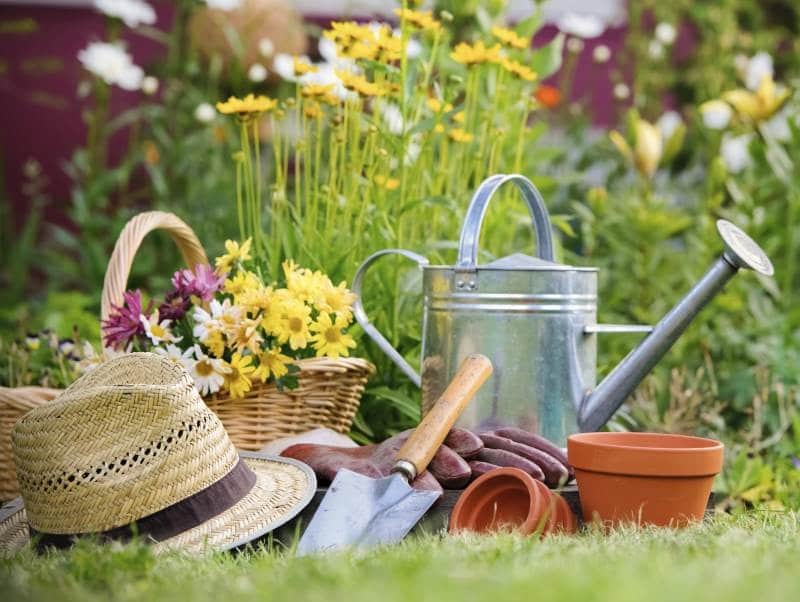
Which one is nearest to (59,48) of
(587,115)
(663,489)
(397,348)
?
(587,115)

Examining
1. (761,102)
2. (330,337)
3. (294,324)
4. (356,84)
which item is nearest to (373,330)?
(330,337)

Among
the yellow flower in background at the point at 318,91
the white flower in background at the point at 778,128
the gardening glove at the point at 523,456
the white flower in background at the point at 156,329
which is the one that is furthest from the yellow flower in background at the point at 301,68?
the white flower in background at the point at 778,128

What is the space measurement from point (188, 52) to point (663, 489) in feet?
12.1

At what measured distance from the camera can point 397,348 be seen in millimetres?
2973

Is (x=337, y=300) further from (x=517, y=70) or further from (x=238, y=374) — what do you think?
(x=517, y=70)

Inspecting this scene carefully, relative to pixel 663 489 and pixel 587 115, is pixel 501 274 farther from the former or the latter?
pixel 587 115

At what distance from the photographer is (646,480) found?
2.06m

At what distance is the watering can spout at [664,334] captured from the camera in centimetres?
241

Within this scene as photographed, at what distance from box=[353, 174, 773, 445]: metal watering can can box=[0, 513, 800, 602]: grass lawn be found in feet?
1.60

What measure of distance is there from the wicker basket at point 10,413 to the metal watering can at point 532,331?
0.81 metres

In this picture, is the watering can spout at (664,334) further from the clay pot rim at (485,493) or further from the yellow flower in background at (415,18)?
the yellow flower in background at (415,18)

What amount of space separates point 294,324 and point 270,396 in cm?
17

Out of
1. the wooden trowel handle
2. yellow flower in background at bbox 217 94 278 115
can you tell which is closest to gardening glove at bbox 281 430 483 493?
the wooden trowel handle

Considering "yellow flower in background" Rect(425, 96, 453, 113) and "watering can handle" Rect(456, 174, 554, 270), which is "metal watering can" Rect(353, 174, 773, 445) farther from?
"yellow flower in background" Rect(425, 96, 453, 113)
